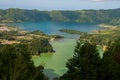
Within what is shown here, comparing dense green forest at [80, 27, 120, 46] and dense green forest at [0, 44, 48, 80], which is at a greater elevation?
dense green forest at [0, 44, 48, 80]

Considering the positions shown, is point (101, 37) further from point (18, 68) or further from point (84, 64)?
point (18, 68)

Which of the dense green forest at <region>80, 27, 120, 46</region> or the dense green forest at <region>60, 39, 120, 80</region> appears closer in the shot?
the dense green forest at <region>60, 39, 120, 80</region>

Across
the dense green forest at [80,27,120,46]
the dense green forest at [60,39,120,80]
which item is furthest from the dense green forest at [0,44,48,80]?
the dense green forest at [80,27,120,46]

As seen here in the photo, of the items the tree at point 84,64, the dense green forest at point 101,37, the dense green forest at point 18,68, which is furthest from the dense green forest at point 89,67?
the dense green forest at point 101,37

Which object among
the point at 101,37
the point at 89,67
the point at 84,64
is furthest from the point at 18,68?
the point at 101,37

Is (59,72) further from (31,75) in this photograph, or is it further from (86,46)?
(31,75)

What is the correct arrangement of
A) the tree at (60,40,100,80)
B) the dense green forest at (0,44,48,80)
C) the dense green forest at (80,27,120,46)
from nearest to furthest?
the dense green forest at (0,44,48,80) → the tree at (60,40,100,80) → the dense green forest at (80,27,120,46)

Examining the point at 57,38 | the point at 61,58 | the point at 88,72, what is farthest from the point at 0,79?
the point at 57,38

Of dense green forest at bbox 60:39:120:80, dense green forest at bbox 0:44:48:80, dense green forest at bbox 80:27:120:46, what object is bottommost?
dense green forest at bbox 80:27:120:46

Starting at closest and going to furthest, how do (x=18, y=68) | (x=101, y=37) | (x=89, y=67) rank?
(x=18, y=68)
(x=89, y=67)
(x=101, y=37)

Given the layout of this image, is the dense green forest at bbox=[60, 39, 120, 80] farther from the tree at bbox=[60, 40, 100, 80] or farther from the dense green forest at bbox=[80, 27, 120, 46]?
the dense green forest at bbox=[80, 27, 120, 46]
